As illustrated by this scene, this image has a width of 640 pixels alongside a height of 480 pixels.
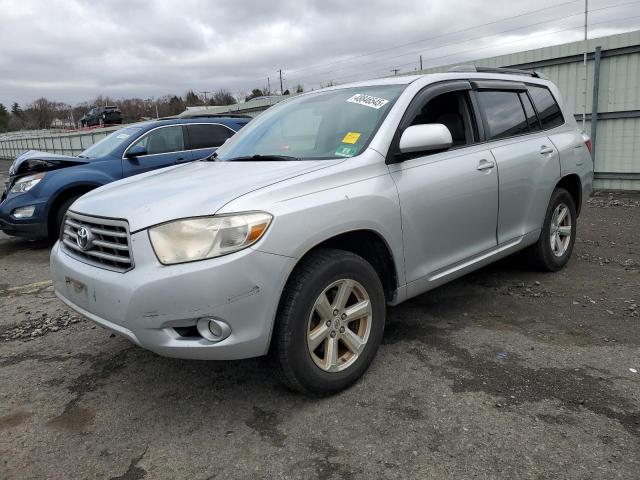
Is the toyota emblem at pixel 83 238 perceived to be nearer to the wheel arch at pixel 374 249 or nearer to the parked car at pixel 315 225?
the parked car at pixel 315 225

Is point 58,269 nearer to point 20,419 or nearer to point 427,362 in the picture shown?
point 20,419

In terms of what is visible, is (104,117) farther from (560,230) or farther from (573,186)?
(560,230)

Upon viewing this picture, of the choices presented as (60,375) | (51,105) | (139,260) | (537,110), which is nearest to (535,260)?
(537,110)

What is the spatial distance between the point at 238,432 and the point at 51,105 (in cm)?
9635

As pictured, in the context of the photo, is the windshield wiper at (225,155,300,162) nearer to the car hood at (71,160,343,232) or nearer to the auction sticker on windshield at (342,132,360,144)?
the car hood at (71,160,343,232)

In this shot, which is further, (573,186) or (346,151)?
(573,186)

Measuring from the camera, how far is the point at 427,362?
3275 mm

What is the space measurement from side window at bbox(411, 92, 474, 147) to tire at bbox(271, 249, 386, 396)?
1330 mm

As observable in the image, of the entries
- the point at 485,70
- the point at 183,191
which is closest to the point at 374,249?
the point at 183,191

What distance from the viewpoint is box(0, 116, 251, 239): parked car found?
701cm

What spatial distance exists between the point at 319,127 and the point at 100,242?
162 centimetres

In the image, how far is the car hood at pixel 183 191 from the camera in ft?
8.30

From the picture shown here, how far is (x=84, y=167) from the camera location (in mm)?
7371

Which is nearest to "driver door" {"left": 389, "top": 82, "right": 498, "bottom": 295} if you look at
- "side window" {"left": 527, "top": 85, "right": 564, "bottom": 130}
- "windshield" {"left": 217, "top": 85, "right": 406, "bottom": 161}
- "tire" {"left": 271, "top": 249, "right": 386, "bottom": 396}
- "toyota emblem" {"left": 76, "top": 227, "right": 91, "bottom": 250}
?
"windshield" {"left": 217, "top": 85, "right": 406, "bottom": 161}
